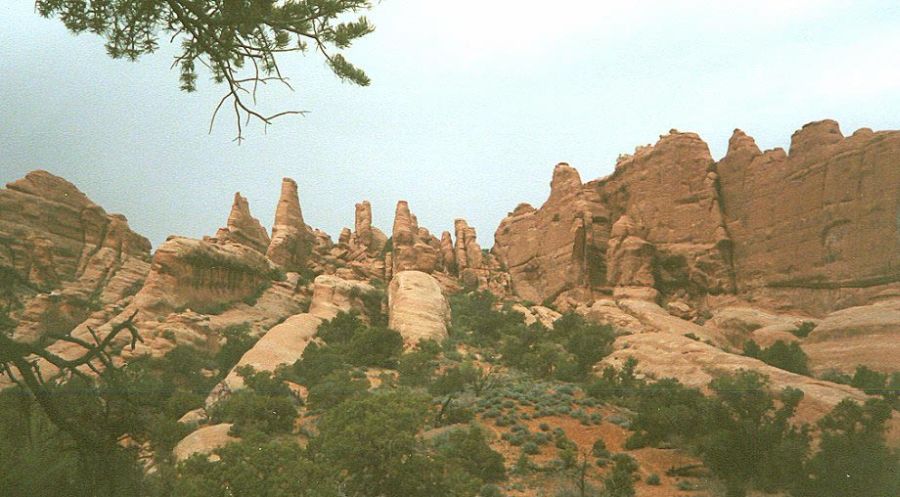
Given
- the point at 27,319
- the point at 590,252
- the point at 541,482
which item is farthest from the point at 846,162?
the point at 27,319

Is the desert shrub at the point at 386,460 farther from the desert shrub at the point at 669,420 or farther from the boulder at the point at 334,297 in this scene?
the boulder at the point at 334,297

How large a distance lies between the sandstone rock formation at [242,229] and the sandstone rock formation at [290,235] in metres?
2.45

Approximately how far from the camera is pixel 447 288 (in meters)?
58.0

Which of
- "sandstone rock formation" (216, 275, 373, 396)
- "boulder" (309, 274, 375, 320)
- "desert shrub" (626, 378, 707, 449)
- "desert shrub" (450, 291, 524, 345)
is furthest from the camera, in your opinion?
"boulder" (309, 274, 375, 320)

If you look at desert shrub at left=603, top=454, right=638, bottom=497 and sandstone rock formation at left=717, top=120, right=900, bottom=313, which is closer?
desert shrub at left=603, top=454, right=638, bottom=497

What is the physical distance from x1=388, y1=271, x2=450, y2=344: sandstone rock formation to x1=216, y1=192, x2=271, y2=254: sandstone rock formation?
19149 mm

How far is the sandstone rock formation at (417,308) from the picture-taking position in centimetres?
3984

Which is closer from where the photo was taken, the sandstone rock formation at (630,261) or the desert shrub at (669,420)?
the desert shrub at (669,420)

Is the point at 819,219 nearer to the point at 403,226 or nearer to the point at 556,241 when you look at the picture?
the point at 556,241

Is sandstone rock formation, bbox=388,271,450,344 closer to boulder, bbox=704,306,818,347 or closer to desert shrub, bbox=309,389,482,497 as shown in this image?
boulder, bbox=704,306,818,347

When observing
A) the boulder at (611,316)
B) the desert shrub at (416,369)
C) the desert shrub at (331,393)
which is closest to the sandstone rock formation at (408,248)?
the boulder at (611,316)

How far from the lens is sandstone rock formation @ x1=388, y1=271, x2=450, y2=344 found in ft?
131

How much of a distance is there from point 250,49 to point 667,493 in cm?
1766

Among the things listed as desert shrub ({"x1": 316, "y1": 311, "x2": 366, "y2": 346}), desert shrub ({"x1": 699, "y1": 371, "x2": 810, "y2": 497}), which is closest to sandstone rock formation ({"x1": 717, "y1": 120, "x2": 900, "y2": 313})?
desert shrub ({"x1": 699, "y1": 371, "x2": 810, "y2": 497})
